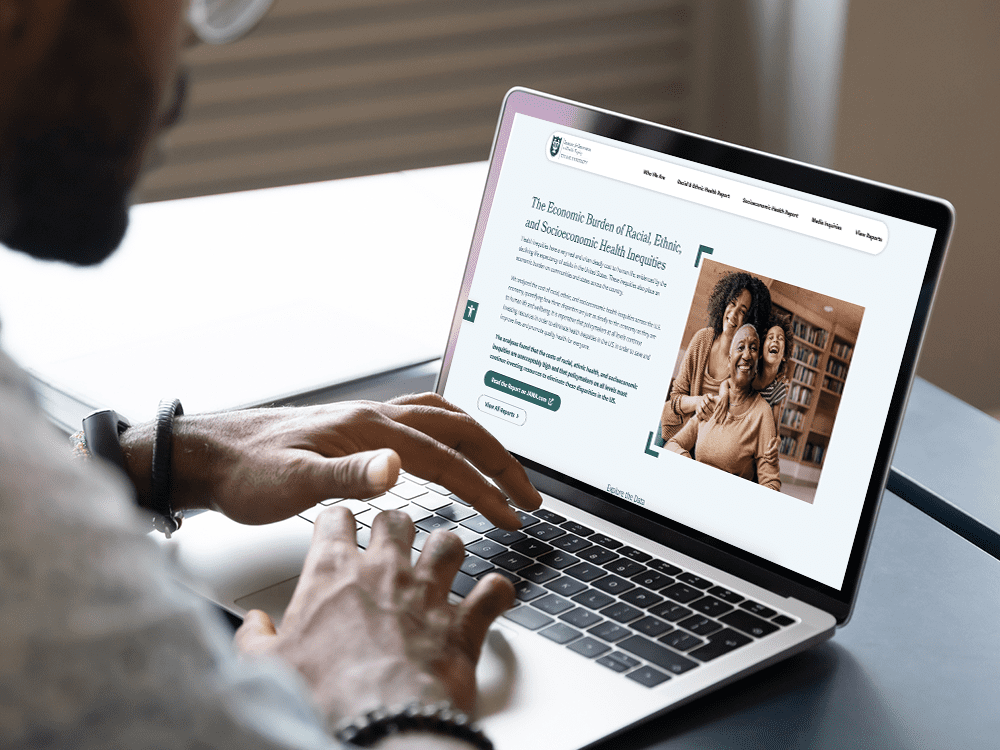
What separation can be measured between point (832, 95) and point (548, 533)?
1.67 meters

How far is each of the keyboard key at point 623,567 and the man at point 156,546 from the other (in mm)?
89

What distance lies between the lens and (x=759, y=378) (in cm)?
75

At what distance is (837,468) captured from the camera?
0.71 meters

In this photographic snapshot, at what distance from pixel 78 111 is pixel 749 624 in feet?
1.69

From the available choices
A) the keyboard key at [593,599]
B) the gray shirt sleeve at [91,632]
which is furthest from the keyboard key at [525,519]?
the gray shirt sleeve at [91,632]

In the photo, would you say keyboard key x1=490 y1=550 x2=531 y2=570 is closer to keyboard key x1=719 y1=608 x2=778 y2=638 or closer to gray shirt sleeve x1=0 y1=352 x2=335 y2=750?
keyboard key x1=719 y1=608 x2=778 y2=638

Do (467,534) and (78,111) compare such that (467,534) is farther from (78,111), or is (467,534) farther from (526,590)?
(78,111)

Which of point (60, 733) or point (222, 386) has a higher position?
point (60, 733)

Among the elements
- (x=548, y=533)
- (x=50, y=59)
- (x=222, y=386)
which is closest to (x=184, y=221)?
(x=222, y=386)

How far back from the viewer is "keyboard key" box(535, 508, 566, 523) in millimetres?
833

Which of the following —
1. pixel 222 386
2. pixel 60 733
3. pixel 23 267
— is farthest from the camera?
pixel 23 267

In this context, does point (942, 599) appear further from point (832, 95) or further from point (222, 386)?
point (832, 95)

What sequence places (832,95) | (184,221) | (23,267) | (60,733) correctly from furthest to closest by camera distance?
(832,95)
(184,221)
(23,267)
(60,733)

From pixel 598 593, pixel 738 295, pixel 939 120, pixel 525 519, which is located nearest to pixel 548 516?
pixel 525 519
